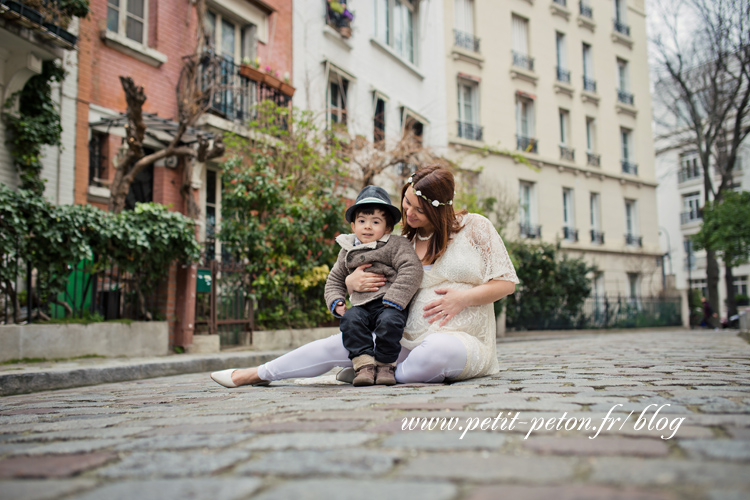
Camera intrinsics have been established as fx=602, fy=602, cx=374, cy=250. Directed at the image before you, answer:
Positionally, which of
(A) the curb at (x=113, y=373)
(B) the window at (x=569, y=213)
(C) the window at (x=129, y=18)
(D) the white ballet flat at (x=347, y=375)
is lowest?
(A) the curb at (x=113, y=373)

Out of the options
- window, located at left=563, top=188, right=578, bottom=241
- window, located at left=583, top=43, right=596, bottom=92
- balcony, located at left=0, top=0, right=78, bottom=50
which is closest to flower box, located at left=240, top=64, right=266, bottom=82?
balcony, located at left=0, top=0, right=78, bottom=50

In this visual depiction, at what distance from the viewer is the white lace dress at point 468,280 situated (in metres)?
3.84

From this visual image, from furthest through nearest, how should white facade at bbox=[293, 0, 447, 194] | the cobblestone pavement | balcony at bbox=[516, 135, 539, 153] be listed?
balcony at bbox=[516, 135, 539, 153] → white facade at bbox=[293, 0, 447, 194] → the cobblestone pavement

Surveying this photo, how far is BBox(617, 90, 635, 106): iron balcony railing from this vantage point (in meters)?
26.8

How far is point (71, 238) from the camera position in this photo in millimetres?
6930

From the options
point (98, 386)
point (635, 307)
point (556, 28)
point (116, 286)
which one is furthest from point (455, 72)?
point (98, 386)

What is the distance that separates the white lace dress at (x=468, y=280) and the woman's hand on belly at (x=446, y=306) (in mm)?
54

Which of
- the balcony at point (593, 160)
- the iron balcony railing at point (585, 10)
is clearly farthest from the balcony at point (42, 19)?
the iron balcony railing at point (585, 10)

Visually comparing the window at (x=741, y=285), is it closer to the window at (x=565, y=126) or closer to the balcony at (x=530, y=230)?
the window at (x=565, y=126)

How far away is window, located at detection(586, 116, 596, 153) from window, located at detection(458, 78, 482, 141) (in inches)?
268

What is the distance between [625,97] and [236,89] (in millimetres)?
20735

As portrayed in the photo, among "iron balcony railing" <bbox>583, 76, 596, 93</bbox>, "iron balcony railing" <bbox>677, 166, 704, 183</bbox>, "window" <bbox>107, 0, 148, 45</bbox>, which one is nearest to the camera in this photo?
"window" <bbox>107, 0, 148, 45</bbox>

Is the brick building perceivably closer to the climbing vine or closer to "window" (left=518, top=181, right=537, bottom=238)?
the climbing vine

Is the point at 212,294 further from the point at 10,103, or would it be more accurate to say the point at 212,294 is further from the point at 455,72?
the point at 455,72
